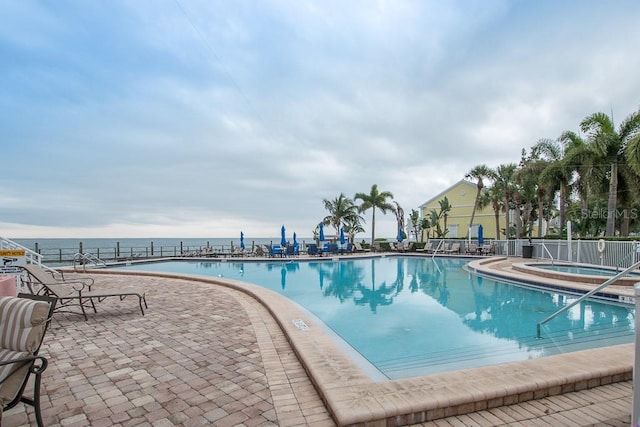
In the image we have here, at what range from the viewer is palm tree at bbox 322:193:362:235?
90.7 ft

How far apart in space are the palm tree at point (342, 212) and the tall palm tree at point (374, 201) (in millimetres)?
731

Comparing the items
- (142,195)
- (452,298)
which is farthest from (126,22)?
(142,195)

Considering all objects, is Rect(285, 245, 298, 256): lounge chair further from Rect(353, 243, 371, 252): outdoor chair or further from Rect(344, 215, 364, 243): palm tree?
Rect(344, 215, 364, 243): palm tree

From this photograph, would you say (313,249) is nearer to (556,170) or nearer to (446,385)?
(556,170)

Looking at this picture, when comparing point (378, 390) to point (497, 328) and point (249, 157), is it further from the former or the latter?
point (249, 157)

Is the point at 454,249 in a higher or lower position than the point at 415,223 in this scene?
lower

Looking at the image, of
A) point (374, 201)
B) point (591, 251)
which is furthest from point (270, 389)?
point (374, 201)

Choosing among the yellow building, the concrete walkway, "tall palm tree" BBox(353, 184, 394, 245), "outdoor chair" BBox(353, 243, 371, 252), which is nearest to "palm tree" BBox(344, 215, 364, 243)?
"tall palm tree" BBox(353, 184, 394, 245)

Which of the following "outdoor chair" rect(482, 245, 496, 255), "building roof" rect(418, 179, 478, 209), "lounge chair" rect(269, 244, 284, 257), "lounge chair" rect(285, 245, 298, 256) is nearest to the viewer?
"lounge chair" rect(269, 244, 284, 257)

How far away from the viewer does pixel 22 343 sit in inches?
87.5

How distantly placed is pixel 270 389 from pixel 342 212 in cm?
2505

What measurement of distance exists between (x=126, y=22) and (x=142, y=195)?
16.6 m

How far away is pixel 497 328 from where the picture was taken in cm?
556

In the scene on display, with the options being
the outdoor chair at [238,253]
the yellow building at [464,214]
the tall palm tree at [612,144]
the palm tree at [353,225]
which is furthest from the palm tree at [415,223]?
the outdoor chair at [238,253]
